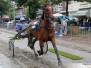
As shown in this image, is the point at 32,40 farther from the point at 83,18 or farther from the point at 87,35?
the point at 83,18

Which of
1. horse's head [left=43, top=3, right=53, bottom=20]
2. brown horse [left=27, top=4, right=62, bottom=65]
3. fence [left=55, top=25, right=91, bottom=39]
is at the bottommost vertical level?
fence [left=55, top=25, right=91, bottom=39]

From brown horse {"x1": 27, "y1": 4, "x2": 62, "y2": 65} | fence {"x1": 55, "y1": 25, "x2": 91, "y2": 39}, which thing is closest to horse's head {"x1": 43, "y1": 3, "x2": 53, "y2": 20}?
brown horse {"x1": 27, "y1": 4, "x2": 62, "y2": 65}

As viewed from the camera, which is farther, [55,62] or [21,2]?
[21,2]

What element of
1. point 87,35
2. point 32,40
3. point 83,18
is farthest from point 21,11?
point 32,40

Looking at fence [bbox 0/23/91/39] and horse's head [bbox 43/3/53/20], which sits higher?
horse's head [bbox 43/3/53/20]

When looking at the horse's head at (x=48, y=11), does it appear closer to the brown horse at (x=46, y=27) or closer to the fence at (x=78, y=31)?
the brown horse at (x=46, y=27)

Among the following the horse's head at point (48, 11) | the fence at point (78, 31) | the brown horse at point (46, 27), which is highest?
the horse's head at point (48, 11)

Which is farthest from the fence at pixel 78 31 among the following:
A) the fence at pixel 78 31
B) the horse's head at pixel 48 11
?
the horse's head at pixel 48 11

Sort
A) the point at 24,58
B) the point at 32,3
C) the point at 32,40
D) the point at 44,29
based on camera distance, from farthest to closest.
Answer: the point at 32,3
the point at 32,40
the point at 24,58
the point at 44,29

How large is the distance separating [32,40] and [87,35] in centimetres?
888

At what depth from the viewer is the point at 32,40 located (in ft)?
49.4

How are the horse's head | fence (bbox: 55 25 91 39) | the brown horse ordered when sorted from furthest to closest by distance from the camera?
fence (bbox: 55 25 91 39) → the brown horse → the horse's head

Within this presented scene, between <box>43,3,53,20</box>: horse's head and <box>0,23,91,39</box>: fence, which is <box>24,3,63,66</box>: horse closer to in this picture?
<box>43,3,53,20</box>: horse's head

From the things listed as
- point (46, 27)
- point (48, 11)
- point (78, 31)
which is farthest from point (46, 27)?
point (78, 31)
